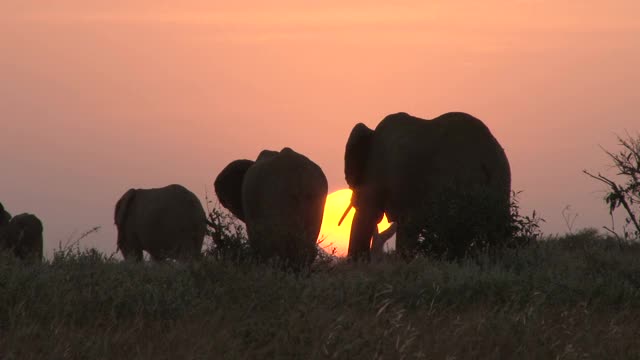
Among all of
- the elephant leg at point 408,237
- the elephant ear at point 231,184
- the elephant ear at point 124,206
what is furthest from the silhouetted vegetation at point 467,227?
the elephant ear at point 124,206

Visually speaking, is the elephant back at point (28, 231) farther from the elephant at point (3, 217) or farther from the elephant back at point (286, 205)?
the elephant back at point (286, 205)

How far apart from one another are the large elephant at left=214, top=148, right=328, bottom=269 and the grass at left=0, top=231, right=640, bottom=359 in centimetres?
362

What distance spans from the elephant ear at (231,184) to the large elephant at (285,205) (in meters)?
2.06

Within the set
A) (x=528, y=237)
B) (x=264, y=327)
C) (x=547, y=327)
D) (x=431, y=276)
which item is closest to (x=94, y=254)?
(x=431, y=276)

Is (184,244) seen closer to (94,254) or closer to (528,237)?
(528,237)

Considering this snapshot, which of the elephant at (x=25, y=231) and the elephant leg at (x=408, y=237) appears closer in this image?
the elephant leg at (x=408, y=237)

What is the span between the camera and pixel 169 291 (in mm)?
9992

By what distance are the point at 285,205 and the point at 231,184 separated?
308 centimetres

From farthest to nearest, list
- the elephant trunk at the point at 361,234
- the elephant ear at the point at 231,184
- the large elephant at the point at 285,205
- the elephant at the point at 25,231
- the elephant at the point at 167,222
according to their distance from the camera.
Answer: the elephant at the point at 25,231
the elephant at the point at 167,222
the elephant trunk at the point at 361,234
the elephant ear at the point at 231,184
the large elephant at the point at 285,205

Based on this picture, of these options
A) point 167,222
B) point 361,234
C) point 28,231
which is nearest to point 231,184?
point 167,222

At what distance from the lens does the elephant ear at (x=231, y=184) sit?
19766 mm

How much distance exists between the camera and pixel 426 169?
19047 millimetres

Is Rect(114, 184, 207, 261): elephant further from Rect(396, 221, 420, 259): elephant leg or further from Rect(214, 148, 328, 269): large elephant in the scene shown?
Rect(396, 221, 420, 259): elephant leg

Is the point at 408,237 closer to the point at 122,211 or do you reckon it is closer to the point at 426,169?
the point at 426,169
